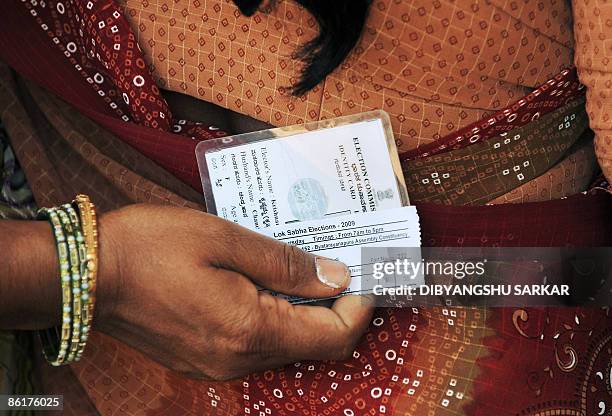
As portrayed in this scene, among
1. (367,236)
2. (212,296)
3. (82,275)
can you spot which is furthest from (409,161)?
(82,275)

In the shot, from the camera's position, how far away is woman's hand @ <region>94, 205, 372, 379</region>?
2.70ft

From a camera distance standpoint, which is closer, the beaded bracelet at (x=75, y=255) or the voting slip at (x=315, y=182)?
the beaded bracelet at (x=75, y=255)

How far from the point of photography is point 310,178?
0.91m

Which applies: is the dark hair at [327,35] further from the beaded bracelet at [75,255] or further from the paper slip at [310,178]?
the beaded bracelet at [75,255]

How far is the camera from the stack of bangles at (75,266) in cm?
79

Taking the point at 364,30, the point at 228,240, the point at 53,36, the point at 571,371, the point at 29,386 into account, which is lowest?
the point at 29,386

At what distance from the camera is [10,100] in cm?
108

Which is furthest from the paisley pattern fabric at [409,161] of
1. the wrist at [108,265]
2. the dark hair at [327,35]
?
the wrist at [108,265]

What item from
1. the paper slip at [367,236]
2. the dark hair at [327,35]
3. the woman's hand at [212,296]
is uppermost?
the dark hair at [327,35]

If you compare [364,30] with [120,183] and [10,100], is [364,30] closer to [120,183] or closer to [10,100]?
[120,183]

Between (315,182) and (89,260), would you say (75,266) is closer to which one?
(89,260)

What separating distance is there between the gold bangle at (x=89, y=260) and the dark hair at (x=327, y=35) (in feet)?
0.93

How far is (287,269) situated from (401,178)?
18 cm

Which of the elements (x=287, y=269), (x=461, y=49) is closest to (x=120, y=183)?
(x=287, y=269)
